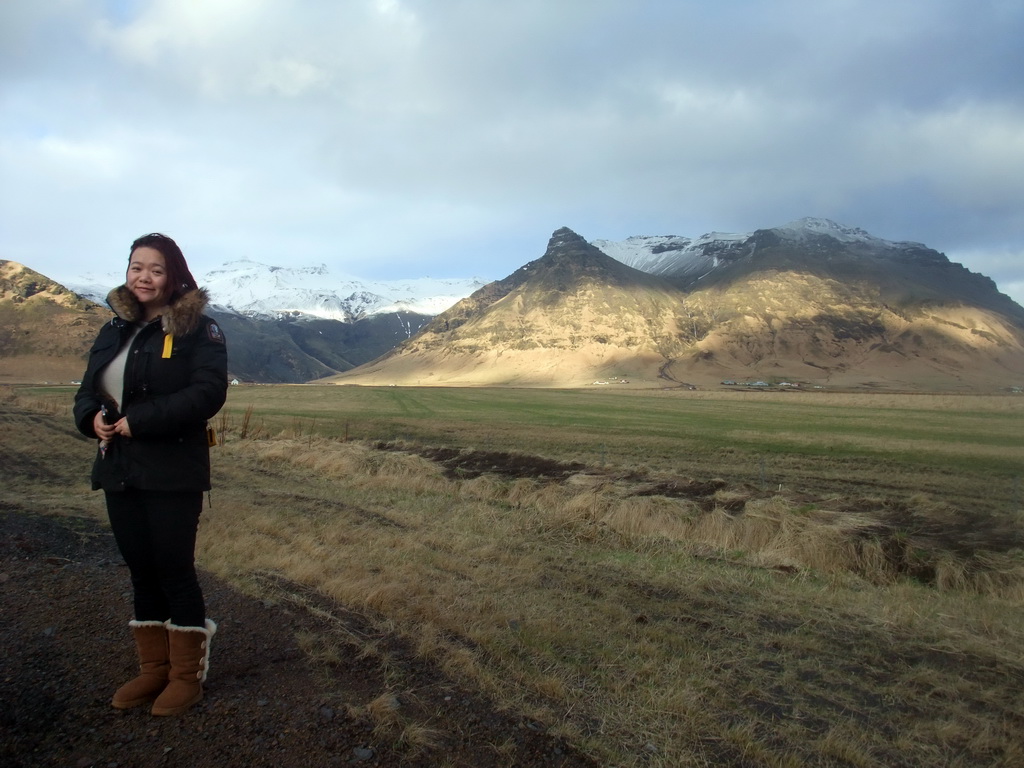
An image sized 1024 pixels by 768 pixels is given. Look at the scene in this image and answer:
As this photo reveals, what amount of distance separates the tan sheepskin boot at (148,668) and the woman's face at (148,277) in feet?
5.85

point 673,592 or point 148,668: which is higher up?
→ point 148,668

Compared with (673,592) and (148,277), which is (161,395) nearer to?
(148,277)

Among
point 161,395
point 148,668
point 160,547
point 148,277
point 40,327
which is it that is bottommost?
point 148,668

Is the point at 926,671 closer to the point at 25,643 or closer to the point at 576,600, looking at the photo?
the point at 576,600

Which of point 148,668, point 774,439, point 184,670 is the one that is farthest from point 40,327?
point 184,670

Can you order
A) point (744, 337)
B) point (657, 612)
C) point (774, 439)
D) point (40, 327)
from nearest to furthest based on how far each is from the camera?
point (657, 612) < point (774, 439) < point (40, 327) < point (744, 337)

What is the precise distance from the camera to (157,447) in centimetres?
334

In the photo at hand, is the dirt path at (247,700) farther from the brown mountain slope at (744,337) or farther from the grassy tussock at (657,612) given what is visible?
the brown mountain slope at (744,337)

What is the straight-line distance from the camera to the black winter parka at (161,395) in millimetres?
3283

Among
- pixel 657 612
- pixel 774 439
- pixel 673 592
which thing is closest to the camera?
pixel 657 612

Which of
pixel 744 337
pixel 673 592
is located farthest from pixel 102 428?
pixel 744 337

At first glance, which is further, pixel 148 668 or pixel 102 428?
pixel 148 668

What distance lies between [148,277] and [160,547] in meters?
1.48

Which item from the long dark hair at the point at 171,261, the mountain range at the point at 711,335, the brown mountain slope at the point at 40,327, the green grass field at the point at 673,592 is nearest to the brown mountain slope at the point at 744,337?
the mountain range at the point at 711,335
